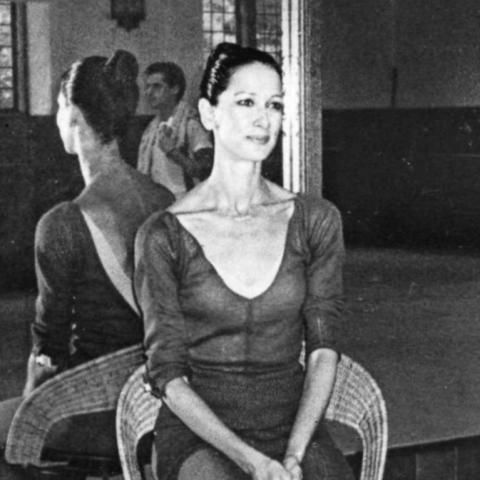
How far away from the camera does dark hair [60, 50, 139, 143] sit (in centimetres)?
319

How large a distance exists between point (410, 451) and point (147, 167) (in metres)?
1.38

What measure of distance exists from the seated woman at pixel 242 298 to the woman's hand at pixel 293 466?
0.02 meters

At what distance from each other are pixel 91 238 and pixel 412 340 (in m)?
3.40

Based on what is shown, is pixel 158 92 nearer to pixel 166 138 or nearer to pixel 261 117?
pixel 166 138

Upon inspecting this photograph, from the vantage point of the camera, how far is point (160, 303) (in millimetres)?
2645

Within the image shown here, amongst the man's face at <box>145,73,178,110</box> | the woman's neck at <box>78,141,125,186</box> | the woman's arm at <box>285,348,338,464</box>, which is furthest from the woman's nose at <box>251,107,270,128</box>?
the man's face at <box>145,73,178,110</box>

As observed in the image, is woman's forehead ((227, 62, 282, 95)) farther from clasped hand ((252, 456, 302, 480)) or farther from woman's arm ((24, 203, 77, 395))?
clasped hand ((252, 456, 302, 480))

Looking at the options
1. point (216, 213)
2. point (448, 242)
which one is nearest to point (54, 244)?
point (216, 213)

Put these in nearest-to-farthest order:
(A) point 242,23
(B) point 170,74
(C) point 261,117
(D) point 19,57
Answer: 1. (C) point 261,117
2. (B) point 170,74
3. (D) point 19,57
4. (A) point 242,23

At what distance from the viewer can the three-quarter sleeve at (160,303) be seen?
263 cm

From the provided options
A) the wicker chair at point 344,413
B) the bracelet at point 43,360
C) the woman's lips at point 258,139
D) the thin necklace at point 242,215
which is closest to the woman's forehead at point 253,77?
the woman's lips at point 258,139

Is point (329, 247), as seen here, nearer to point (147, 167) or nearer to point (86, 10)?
point (147, 167)

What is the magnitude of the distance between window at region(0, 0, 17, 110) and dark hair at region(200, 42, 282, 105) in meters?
1.13

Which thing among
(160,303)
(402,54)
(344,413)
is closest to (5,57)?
(160,303)
